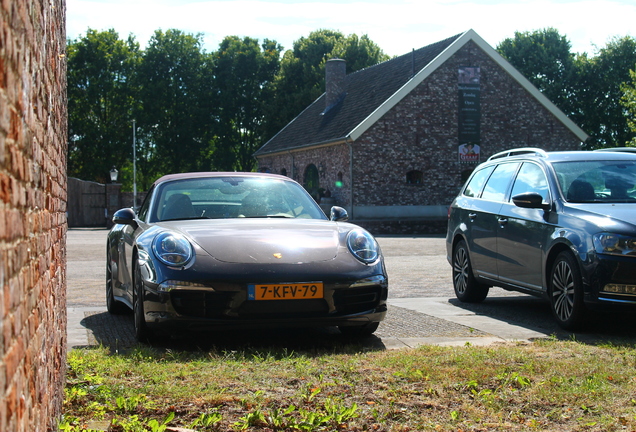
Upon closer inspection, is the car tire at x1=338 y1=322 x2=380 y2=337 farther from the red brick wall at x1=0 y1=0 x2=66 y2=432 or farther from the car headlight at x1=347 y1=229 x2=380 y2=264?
the red brick wall at x1=0 y1=0 x2=66 y2=432

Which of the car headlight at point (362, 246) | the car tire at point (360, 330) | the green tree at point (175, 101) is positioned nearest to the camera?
the car headlight at point (362, 246)

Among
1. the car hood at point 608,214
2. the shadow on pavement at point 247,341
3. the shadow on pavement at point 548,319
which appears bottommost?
the shadow on pavement at point 548,319

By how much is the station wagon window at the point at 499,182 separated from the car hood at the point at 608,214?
5.13ft

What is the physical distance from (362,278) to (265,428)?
97.8 inches

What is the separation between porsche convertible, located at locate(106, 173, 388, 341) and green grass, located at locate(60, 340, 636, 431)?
12.3 inches

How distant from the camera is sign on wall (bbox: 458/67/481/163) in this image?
35281 mm

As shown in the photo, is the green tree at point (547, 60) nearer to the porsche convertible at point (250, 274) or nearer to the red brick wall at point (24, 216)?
the porsche convertible at point (250, 274)

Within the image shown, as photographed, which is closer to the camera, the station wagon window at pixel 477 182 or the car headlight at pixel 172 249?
the car headlight at pixel 172 249

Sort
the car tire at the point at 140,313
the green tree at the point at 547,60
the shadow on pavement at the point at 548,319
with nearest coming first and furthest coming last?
the car tire at the point at 140,313 → the shadow on pavement at the point at 548,319 → the green tree at the point at 547,60

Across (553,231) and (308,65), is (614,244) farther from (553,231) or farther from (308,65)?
(308,65)

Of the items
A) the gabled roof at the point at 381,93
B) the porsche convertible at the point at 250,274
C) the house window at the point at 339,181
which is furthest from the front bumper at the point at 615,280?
the house window at the point at 339,181

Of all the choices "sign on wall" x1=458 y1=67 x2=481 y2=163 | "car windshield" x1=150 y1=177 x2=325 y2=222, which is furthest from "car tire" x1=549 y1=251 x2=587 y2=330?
"sign on wall" x1=458 y1=67 x2=481 y2=163

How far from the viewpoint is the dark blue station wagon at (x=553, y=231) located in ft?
21.8

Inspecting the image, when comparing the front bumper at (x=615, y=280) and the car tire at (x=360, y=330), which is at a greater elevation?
the front bumper at (x=615, y=280)
